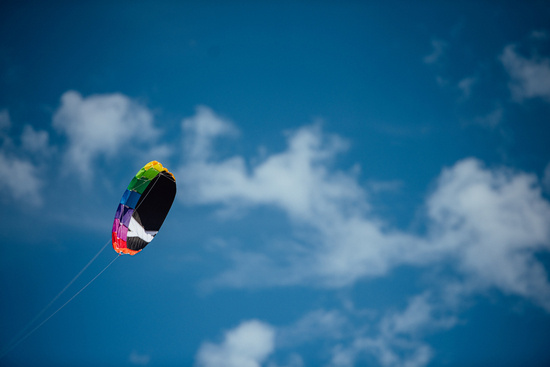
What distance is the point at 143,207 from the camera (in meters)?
21.8

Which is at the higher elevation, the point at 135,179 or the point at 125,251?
the point at 135,179

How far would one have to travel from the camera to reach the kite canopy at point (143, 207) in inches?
835

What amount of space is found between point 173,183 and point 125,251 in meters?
4.11

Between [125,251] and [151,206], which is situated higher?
[151,206]

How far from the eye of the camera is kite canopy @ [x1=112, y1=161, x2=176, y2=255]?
69.6 feet

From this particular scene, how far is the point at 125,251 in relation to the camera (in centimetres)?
2183

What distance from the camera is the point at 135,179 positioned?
2111 centimetres

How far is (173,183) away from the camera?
22594 mm

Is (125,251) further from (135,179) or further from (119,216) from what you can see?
(135,179)

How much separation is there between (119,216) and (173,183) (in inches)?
122

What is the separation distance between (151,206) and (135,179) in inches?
69.9

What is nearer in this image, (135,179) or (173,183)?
(135,179)

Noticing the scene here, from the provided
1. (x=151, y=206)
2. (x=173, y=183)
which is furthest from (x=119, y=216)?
(x=173, y=183)

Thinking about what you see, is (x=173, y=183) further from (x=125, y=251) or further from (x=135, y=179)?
(x=125, y=251)
